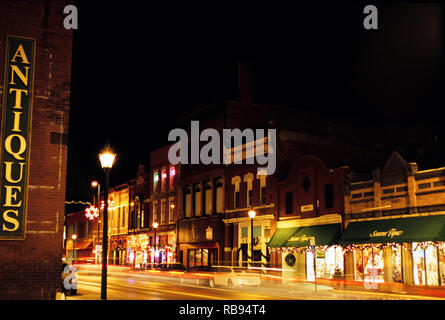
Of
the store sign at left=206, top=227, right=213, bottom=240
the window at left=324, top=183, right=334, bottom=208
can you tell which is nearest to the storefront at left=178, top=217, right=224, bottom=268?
the store sign at left=206, top=227, right=213, bottom=240

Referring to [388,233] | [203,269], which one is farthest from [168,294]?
[388,233]

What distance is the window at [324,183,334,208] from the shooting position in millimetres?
38031

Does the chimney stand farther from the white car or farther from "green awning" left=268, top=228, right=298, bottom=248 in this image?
the white car

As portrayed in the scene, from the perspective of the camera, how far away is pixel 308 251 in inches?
1522

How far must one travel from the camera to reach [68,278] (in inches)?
943

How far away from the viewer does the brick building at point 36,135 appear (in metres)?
14.7

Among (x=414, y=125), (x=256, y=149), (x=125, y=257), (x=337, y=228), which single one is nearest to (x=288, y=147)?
(x=256, y=149)

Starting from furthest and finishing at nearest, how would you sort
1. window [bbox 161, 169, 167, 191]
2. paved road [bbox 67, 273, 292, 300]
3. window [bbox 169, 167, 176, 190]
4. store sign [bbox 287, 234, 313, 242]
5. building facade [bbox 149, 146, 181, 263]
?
window [bbox 161, 169, 167, 191], window [bbox 169, 167, 176, 190], building facade [bbox 149, 146, 181, 263], store sign [bbox 287, 234, 313, 242], paved road [bbox 67, 273, 292, 300]

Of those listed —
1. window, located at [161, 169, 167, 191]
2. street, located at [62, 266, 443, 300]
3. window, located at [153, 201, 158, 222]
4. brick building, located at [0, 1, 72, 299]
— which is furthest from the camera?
window, located at [153, 201, 158, 222]

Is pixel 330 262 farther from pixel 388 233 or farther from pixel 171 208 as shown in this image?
pixel 171 208

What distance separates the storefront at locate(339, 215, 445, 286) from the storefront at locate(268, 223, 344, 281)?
3.69ft

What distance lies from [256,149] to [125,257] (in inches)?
1312

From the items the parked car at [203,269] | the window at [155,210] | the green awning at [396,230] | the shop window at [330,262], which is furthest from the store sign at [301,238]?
the window at [155,210]
